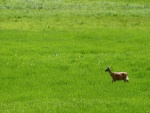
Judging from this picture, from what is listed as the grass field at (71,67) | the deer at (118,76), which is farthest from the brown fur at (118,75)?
the grass field at (71,67)

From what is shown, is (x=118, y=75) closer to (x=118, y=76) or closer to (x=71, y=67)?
(x=118, y=76)

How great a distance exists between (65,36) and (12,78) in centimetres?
1340

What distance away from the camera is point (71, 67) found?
21.3m

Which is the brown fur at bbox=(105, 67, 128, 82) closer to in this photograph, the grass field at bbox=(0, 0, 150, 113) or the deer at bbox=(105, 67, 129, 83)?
the deer at bbox=(105, 67, 129, 83)

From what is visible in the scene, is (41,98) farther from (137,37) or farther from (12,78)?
(137,37)

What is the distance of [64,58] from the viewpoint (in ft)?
77.4

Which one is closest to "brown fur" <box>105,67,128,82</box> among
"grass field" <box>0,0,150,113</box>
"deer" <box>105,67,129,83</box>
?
"deer" <box>105,67,129,83</box>

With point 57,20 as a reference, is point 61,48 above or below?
above

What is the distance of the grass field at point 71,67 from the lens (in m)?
15.5

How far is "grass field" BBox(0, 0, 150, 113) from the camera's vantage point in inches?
612

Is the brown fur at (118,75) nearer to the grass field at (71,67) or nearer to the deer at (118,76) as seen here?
the deer at (118,76)

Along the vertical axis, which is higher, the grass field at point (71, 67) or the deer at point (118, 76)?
the deer at point (118, 76)

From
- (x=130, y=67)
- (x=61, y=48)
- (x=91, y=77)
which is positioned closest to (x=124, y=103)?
(x=91, y=77)

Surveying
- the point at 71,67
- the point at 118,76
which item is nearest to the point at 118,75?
the point at 118,76
